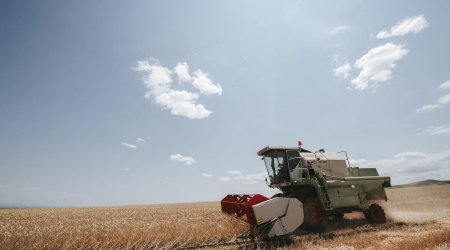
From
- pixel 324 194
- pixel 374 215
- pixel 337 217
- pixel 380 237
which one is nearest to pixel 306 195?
pixel 324 194

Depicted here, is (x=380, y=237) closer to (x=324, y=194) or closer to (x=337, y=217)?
(x=324, y=194)

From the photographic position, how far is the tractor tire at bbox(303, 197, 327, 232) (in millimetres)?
9188

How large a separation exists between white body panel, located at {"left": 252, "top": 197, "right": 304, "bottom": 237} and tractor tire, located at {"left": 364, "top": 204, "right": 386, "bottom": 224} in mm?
3962

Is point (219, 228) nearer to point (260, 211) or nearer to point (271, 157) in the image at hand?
point (260, 211)

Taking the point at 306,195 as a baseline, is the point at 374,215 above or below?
below

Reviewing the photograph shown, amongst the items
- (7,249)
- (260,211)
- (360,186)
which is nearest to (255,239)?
(260,211)

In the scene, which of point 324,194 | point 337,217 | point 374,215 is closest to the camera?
point 324,194

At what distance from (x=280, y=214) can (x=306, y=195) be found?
2.16m

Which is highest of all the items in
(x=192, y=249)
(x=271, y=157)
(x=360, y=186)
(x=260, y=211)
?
(x=271, y=157)

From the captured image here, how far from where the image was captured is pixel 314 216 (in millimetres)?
9289

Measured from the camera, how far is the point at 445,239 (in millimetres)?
6352

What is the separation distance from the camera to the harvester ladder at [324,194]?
9.38 m

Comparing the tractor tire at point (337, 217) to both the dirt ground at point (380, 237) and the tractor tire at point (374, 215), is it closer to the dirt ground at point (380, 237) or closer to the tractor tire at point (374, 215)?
the dirt ground at point (380, 237)

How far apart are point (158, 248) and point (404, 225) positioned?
26.8 feet
